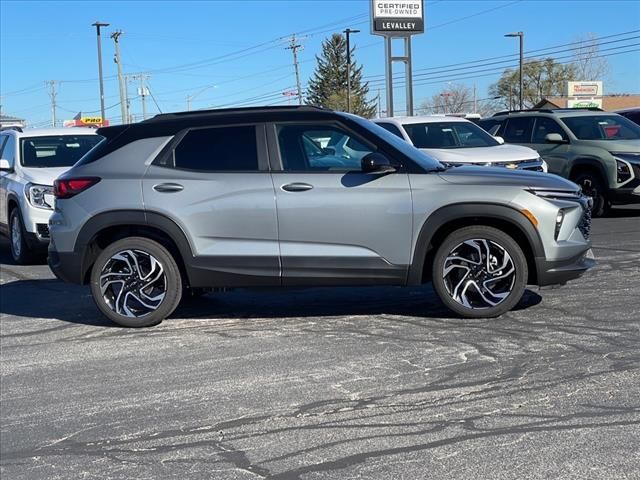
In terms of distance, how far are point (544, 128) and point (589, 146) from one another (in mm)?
1293

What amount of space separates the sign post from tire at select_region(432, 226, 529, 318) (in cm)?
2064

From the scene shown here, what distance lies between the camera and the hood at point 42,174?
10.9m

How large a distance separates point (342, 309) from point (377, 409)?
8.88 ft

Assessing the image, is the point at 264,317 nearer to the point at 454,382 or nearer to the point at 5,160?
the point at 454,382

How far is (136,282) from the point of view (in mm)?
6992

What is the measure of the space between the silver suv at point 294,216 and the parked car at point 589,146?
23.7 feet

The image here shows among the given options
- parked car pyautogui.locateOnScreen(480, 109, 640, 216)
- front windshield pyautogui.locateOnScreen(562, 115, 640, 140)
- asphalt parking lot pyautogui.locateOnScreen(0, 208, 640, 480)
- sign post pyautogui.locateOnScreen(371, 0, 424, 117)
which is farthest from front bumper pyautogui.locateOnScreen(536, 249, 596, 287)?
sign post pyautogui.locateOnScreen(371, 0, 424, 117)

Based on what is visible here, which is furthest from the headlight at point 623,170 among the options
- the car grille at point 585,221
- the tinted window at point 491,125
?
the car grille at point 585,221

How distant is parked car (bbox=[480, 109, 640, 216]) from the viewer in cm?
1338

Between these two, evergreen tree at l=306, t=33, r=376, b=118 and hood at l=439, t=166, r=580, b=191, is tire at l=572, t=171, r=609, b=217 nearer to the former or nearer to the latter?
hood at l=439, t=166, r=580, b=191

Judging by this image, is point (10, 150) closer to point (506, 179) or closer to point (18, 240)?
point (18, 240)

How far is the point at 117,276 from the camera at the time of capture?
275 inches

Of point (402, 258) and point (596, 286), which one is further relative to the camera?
point (596, 286)

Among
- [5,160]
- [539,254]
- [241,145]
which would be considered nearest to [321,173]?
[241,145]
